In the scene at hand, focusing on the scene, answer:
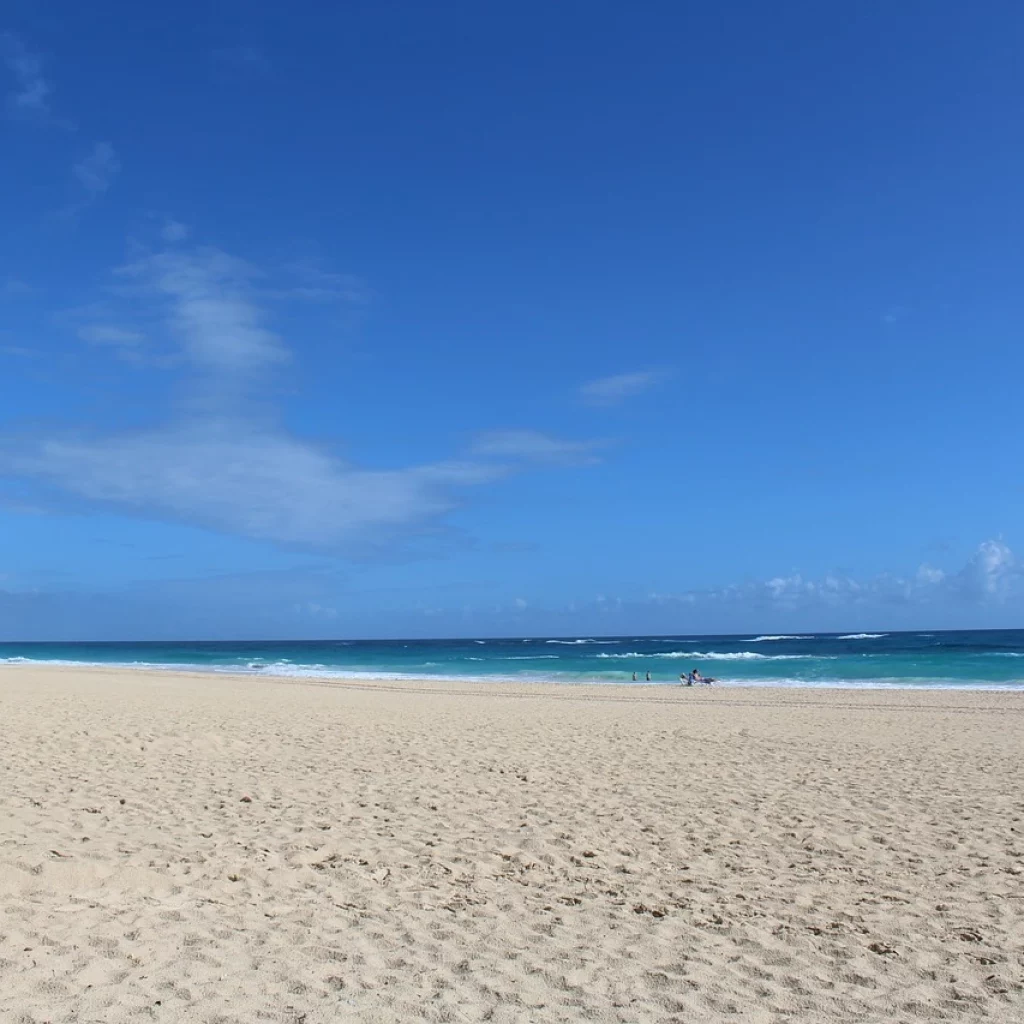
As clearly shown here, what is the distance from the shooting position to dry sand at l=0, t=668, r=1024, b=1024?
4629mm

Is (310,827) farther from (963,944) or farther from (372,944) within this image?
(963,944)

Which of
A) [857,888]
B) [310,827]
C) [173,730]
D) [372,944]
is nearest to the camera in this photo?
[372,944]

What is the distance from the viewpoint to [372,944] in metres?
5.35

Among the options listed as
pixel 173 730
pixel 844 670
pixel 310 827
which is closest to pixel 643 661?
pixel 844 670

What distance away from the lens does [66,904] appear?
18.9 ft

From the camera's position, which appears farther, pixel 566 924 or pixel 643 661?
pixel 643 661

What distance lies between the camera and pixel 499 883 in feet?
21.7

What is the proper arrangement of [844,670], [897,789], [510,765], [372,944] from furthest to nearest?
[844,670] < [510,765] < [897,789] < [372,944]

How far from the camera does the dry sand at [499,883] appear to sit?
15.2ft

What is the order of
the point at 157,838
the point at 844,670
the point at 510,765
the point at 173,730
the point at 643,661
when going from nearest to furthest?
the point at 157,838 → the point at 510,765 → the point at 173,730 → the point at 844,670 → the point at 643,661

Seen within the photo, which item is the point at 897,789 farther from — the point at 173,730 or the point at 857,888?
the point at 173,730

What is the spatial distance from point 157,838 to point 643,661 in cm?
5752

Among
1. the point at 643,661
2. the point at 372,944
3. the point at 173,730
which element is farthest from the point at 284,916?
the point at 643,661

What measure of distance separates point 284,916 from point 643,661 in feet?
193
